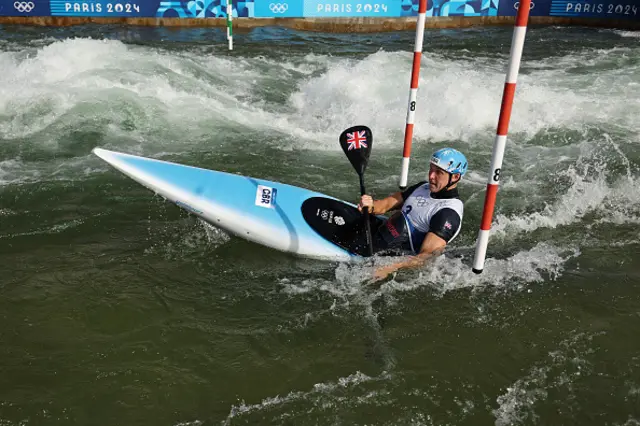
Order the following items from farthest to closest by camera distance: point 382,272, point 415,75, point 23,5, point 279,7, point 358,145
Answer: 1. point 279,7
2. point 23,5
3. point 415,75
4. point 358,145
5. point 382,272

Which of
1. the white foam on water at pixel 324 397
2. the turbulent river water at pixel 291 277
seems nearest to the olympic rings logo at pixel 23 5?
the turbulent river water at pixel 291 277

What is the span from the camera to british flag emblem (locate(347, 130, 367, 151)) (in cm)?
411

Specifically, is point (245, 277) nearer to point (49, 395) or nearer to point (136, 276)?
point (136, 276)

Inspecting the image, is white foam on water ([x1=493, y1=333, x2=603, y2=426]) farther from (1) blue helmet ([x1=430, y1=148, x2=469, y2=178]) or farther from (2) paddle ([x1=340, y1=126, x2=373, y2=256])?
(2) paddle ([x1=340, y1=126, x2=373, y2=256])

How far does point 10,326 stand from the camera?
3.26 m

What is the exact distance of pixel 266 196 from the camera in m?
4.32

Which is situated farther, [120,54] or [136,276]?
[120,54]

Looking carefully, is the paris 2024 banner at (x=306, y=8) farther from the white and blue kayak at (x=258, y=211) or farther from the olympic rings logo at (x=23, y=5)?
the white and blue kayak at (x=258, y=211)

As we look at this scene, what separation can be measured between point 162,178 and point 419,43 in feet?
7.13

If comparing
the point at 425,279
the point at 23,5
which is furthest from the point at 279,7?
the point at 425,279

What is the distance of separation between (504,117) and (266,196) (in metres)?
1.84

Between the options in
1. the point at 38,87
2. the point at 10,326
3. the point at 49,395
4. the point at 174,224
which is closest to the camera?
the point at 49,395

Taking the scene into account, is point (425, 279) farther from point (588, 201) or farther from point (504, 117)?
point (588, 201)

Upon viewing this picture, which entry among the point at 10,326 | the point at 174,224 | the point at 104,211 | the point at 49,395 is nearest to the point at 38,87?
the point at 104,211
